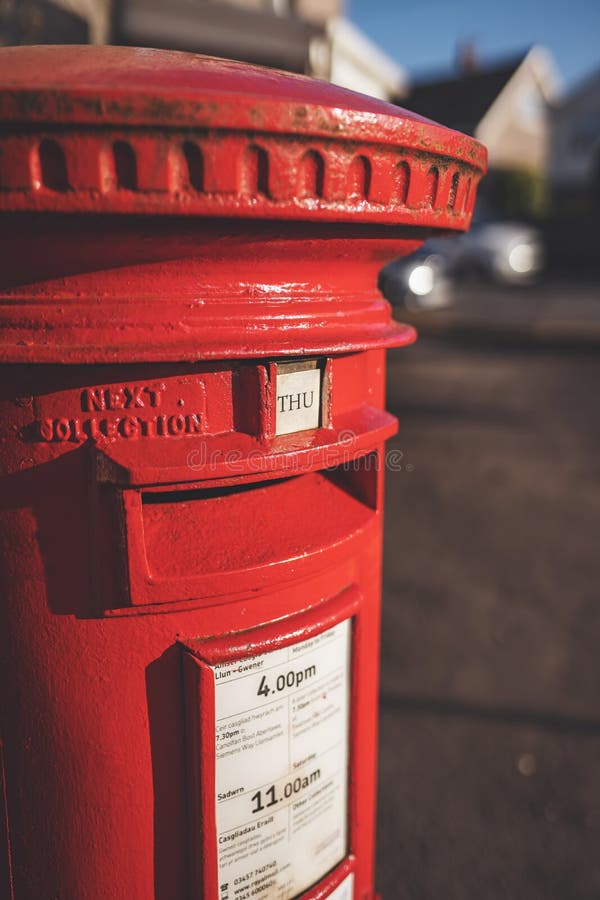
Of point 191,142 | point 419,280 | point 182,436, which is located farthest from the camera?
point 419,280

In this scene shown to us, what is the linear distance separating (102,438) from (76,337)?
12 centimetres

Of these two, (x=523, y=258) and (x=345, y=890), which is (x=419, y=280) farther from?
(x=523, y=258)

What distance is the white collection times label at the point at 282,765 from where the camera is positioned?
97 centimetres

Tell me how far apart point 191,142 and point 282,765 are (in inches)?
32.1

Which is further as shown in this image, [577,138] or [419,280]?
[577,138]

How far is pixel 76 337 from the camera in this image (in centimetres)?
79

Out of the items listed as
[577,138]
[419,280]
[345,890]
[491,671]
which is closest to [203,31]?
[419,280]

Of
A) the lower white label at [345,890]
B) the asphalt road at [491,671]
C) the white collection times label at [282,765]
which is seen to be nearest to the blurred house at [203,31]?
the white collection times label at [282,765]

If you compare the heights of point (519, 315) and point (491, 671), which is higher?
point (519, 315)

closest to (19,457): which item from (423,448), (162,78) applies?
(162,78)

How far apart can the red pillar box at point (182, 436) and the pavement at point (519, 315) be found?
8.44 metres

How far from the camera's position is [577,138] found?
25312 mm

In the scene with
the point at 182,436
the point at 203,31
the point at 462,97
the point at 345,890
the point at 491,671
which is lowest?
the point at 491,671

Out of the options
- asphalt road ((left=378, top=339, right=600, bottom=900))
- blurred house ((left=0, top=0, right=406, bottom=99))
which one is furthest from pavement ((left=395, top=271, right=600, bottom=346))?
blurred house ((left=0, top=0, right=406, bottom=99))
